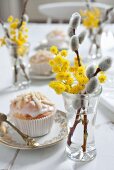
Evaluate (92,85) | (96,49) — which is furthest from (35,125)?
(96,49)

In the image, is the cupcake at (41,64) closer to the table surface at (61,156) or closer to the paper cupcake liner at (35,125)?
the table surface at (61,156)

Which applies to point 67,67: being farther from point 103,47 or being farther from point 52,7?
point 52,7

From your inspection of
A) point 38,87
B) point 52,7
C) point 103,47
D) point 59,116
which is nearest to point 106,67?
point 59,116

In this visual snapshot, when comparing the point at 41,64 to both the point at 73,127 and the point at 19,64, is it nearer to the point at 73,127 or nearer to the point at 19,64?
the point at 19,64

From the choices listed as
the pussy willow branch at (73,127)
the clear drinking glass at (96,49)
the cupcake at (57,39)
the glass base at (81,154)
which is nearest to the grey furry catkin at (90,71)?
the pussy willow branch at (73,127)

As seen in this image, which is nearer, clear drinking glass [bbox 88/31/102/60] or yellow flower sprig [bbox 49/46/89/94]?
yellow flower sprig [bbox 49/46/89/94]

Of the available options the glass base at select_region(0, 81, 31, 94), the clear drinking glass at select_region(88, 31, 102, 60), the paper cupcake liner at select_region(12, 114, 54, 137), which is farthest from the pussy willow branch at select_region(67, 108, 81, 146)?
the clear drinking glass at select_region(88, 31, 102, 60)

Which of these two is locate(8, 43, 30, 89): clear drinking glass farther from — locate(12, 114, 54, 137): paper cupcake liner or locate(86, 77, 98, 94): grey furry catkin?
locate(86, 77, 98, 94): grey furry catkin
